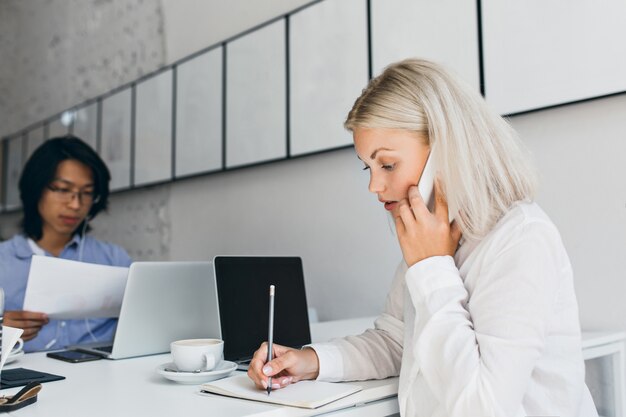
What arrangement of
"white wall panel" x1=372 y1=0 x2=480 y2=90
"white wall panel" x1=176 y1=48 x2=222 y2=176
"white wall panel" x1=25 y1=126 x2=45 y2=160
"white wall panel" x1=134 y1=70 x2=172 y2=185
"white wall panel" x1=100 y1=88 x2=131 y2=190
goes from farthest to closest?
"white wall panel" x1=25 y1=126 x2=45 y2=160 → "white wall panel" x1=100 y1=88 x2=131 y2=190 → "white wall panel" x1=134 y1=70 x2=172 y2=185 → "white wall panel" x1=176 y1=48 x2=222 y2=176 → "white wall panel" x1=372 y1=0 x2=480 y2=90

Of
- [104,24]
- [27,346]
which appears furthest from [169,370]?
[104,24]

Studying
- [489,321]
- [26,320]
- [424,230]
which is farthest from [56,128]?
[489,321]

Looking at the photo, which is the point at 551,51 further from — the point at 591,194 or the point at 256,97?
the point at 256,97

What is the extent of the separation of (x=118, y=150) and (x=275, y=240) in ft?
4.85

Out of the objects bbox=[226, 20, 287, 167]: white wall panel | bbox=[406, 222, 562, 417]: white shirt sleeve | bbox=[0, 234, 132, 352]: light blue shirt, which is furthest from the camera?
bbox=[226, 20, 287, 167]: white wall panel

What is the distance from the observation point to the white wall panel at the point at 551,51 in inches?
57.7

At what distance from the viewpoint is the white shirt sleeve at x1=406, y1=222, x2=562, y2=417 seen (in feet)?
2.74

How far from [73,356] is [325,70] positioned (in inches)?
52.7

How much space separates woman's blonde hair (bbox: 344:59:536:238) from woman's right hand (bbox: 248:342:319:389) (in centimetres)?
38

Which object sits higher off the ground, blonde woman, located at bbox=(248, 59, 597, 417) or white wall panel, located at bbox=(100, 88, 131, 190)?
white wall panel, located at bbox=(100, 88, 131, 190)

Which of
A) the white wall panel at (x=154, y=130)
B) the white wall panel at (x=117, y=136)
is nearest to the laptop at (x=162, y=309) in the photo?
the white wall panel at (x=154, y=130)

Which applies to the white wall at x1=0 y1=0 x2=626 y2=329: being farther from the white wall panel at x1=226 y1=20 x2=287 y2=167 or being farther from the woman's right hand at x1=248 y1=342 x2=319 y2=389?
the woman's right hand at x1=248 y1=342 x2=319 y2=389

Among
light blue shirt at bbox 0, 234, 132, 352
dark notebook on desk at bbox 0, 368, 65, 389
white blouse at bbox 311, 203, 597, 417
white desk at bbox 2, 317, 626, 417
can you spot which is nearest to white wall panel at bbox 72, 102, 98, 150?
light blue shirt at bbox 0, 234, 132, 352

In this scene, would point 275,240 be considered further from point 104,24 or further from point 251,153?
point 104,24
